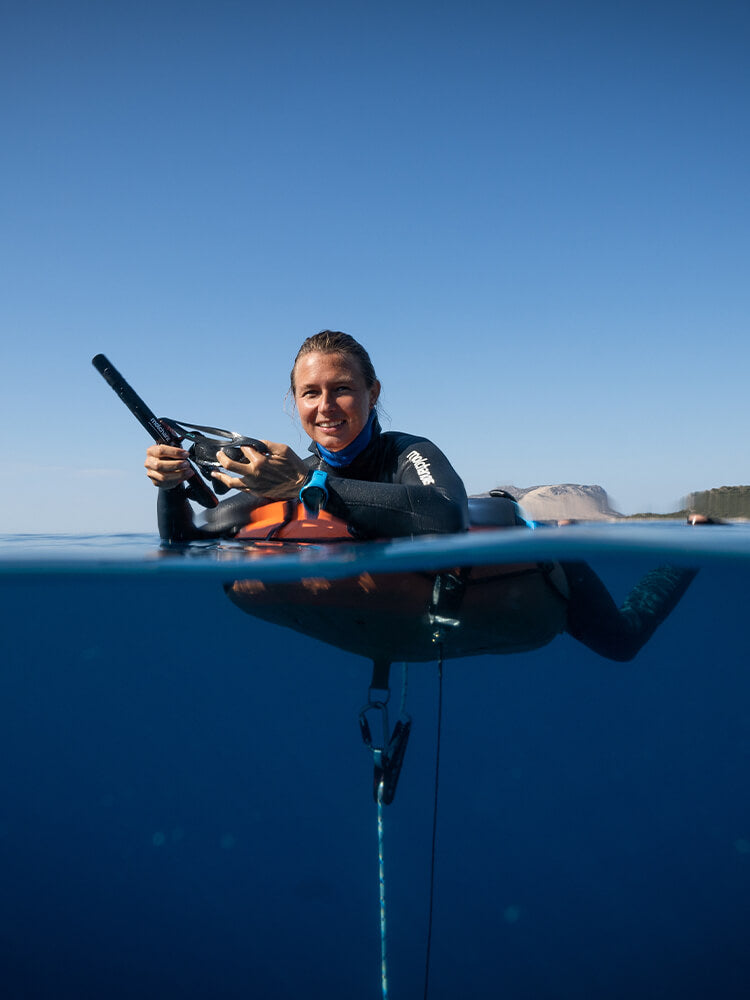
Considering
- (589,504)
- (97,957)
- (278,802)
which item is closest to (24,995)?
(97,957)

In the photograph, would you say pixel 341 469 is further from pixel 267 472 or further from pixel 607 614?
pixel 607 614

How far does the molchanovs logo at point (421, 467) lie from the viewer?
345 centimetres

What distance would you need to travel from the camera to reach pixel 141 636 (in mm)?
13812

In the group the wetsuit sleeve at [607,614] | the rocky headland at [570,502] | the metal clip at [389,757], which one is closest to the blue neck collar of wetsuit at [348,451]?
the metal clip at [389,757]

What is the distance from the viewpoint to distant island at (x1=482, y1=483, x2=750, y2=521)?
10398 millimetres

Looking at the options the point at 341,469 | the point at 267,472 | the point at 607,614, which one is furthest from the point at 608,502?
the point at 267,472

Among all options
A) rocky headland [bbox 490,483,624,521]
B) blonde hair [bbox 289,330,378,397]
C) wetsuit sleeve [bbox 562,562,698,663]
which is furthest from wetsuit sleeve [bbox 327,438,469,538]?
rocky headland [bbox 490,483,624,521]

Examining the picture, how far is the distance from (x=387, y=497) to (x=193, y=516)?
147 cm

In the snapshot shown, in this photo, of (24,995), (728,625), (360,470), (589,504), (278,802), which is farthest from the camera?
(278,802)

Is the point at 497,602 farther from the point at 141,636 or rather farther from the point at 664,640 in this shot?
the point at 664,640

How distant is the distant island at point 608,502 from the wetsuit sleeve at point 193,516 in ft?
23.1

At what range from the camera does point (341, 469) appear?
4.02 meters

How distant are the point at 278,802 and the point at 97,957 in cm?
1742

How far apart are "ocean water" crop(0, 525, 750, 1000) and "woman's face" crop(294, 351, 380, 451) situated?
84 cm
